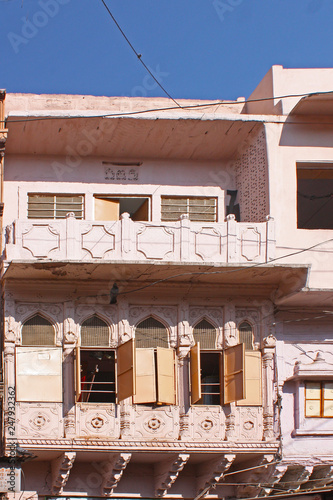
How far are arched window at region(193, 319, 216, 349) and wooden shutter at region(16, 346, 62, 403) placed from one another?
2.45 metres

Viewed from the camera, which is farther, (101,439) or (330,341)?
(330,341)

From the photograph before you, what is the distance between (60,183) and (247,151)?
3527 millimetres

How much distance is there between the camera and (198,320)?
61.3 feet

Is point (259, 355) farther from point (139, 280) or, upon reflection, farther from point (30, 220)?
point (30, 220)

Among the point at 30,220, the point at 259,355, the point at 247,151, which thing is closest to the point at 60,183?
the point at 30,220

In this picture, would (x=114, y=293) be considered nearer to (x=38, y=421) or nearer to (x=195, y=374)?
(x=195, y=374)

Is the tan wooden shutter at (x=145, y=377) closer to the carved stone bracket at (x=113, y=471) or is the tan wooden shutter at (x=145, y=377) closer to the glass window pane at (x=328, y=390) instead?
the carved stone bracket at (x=113, y=471)

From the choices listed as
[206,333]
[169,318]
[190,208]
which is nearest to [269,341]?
[206,333]

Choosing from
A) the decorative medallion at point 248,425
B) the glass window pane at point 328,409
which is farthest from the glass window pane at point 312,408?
the decorative medallion at point 248,425

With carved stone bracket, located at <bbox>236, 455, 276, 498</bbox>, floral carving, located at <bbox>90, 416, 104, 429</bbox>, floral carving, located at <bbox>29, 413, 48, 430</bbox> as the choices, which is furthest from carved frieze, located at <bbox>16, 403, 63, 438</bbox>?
carved stone bracket, located at <bbox>236, 455, 276, 498</bbox>

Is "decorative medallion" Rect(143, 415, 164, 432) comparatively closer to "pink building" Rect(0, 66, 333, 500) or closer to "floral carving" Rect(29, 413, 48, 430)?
"pink building" Rect(0, 66, 333, 500)

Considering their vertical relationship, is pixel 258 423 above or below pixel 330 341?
below

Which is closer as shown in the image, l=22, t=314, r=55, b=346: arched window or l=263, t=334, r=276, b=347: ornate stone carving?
l=22, t=314, r=55, b=346: arched window

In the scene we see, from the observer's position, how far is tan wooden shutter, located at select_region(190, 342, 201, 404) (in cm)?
1791
